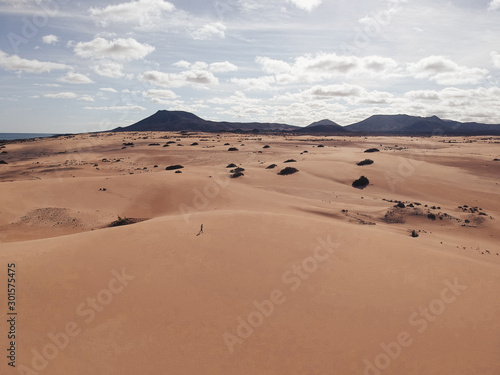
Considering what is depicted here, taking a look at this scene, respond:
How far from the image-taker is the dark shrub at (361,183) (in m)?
24.8

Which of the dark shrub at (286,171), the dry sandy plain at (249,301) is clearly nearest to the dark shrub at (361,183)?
the dark shrub at (286,171)

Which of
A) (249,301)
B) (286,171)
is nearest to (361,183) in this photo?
(286,171)

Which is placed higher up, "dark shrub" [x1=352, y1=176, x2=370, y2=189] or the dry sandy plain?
the dry sandy plain

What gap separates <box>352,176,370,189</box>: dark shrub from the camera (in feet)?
81.4

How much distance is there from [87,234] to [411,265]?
29.4 feet

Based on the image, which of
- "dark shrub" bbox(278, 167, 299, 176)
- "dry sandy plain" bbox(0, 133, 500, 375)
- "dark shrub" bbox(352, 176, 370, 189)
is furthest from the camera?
"dark shrub" bbox(278, 167, 299, 176)

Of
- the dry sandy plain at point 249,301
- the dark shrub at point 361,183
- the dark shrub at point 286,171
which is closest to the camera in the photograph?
the dry sandy plain at point 249,301

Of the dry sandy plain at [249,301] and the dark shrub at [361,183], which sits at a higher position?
the dry sandy plain at [249,301]

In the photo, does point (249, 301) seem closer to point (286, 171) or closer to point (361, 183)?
point (361, 183)

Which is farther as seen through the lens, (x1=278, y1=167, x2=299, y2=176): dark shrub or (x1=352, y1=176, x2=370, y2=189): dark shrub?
(x1=278, y1=167, x2=299, y2=176): dark shrub

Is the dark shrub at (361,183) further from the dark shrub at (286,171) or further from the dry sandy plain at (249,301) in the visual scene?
the dry sandy plain at (249,301)

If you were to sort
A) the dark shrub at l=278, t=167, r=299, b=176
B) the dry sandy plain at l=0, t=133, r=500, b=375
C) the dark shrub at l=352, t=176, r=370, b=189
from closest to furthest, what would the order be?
the dry sandy plain at l=0, t=133, r=500, b=375 < the dark shrub at l=352, t=176, r=370, b=189 < the dark shrub at l=278, t=167, r=299, b=176

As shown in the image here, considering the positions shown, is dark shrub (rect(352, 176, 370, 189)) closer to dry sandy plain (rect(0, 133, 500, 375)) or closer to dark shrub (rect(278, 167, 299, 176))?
dark shrub (rect(278, 167, 299, 176))

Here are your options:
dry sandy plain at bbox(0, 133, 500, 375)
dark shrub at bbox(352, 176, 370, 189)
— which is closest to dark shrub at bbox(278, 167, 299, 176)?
dark shrub at bbox(352, 176, 370, 189)
